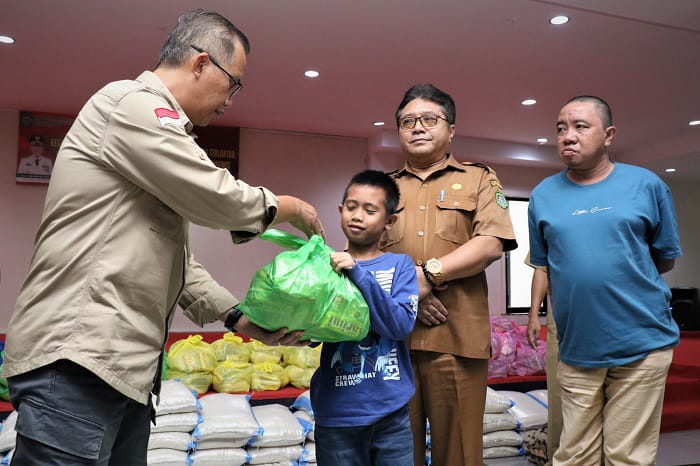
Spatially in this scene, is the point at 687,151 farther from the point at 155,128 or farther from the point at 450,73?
the point at 155,128

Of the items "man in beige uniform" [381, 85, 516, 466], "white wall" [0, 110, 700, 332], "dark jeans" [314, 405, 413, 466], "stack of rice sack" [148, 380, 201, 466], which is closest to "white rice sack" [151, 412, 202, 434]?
"stack of rice sack" [148, 380, 201, 466]

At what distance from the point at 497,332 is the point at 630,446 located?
2.90 meters

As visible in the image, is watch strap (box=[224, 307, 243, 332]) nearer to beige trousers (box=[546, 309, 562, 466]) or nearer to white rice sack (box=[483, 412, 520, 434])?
beige trousers (box=[546, 309, 562, 466])

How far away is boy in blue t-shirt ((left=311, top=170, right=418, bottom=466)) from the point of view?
4.92ft

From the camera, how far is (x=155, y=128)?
1.11 meters

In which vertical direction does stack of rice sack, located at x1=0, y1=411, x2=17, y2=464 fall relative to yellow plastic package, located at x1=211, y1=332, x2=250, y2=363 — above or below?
below

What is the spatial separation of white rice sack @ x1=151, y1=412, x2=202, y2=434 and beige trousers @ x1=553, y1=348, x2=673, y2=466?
1973 millimetres

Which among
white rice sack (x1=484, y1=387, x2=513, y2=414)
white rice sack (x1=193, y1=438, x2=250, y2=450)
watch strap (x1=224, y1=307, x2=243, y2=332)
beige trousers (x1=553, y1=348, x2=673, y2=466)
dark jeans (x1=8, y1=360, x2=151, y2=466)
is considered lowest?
white rice sack (x1=193, y1=438, x2=250, y2=450)

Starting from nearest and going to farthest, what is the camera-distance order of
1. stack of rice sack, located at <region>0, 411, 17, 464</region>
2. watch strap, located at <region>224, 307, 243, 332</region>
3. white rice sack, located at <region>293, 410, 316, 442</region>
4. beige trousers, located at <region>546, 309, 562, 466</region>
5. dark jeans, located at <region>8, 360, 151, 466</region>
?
dark jeans, located at <region>8, 360, 151, 466</region> < watch strap, located at <region>224, 307, 243, 332</region> < stack of rice sack, located at <region>0, 411, 17, 464</region> < beige trousers, located at <region>546, 309, 562, 466</region> < white rice sack, located at <region>293, 410, 316, 442</region>

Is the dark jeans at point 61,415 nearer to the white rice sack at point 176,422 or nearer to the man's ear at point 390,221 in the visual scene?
the man's ear at point 390,221

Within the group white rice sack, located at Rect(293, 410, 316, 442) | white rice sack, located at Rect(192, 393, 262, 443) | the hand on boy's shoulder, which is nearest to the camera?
the hand on boy's shoulder

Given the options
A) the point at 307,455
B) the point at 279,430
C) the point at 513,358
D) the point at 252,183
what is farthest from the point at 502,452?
the point at 252,183

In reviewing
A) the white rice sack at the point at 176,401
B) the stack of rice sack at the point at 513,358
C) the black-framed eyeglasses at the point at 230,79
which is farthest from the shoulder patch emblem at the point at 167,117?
the stack of rice sack at the point at 513,358

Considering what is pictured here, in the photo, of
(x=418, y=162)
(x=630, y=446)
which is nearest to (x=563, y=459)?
(x=630, y=446)
